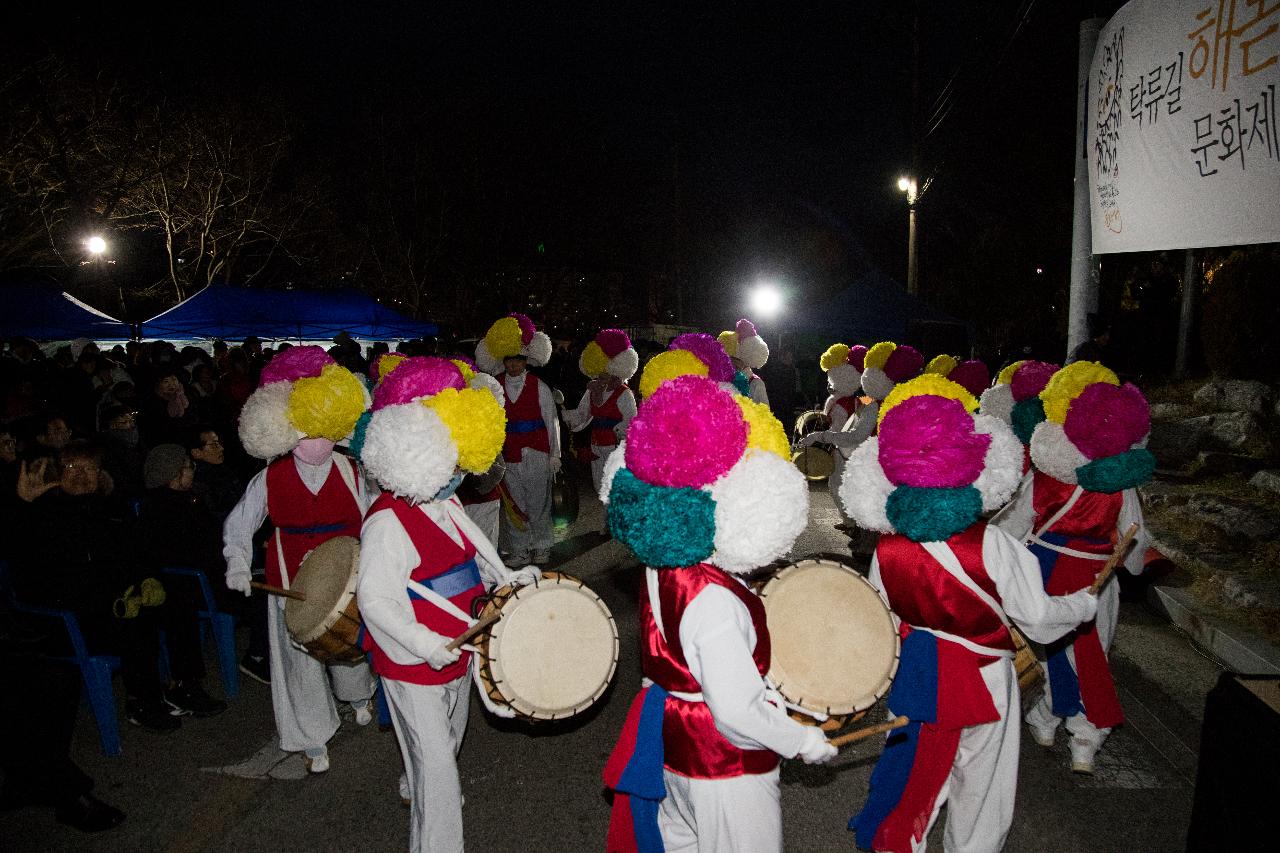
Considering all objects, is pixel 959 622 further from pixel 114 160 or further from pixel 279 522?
pixel 114 160

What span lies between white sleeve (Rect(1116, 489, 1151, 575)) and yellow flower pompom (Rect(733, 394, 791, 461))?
2428 millimetres

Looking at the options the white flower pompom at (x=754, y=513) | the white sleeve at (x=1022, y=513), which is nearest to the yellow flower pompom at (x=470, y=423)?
the white flower pompom at (x=754, y=513)

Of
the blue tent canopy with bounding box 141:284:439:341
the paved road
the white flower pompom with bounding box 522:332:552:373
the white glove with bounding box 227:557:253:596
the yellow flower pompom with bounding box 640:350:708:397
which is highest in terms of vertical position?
the blue tent canopy with bounding box 141:284:439:341

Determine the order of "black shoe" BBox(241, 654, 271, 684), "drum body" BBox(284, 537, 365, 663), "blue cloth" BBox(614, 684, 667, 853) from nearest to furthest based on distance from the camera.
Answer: "blue cloth" BBox(614, 684, 667, 853), "drum body" BBox(284, 537, 365, 663), "black shoe" BBox(241, 654, 271, 684)

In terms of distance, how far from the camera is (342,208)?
2889 centimetres

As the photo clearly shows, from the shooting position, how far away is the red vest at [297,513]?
13.8ft

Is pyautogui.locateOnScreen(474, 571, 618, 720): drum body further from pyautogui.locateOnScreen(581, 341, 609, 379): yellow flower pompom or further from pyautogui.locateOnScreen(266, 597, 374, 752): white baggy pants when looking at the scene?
pyautogui.locateOnScreen(581, 341, 609, 379): yellow flower pompom

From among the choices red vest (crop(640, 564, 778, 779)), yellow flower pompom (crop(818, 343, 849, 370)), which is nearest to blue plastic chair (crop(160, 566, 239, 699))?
red vest (crop(640, 564, 778, 779))

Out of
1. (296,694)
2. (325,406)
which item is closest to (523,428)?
(325,406)

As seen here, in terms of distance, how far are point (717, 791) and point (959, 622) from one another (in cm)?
120

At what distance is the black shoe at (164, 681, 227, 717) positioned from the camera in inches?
193

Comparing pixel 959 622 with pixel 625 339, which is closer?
pixel 959 622

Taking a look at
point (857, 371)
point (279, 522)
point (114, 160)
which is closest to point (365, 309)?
point (114, 160)

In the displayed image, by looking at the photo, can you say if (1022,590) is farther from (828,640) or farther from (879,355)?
(879,355)
